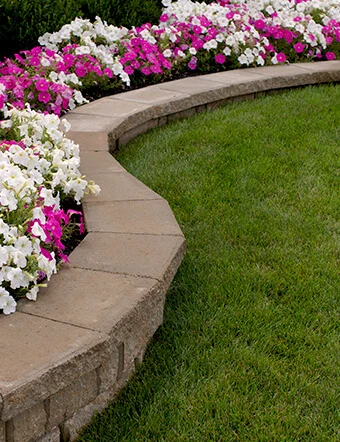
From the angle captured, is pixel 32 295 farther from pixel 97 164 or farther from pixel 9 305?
pixel 97 164

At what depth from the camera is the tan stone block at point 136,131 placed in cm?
459

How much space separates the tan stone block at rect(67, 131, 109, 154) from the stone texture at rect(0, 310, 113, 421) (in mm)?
1888

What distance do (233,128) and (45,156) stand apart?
1945mm

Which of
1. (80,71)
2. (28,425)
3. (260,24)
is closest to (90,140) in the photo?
(80,71)

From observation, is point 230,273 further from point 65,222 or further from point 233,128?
point 233,128

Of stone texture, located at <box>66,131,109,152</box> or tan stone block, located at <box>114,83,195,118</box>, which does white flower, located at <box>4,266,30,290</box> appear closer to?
stone texture, located at <box>66,131,109,152</box>

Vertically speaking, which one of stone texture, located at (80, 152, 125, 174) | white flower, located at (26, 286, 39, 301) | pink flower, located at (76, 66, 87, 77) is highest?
pink flower, located at (76, 66, 87, 77)

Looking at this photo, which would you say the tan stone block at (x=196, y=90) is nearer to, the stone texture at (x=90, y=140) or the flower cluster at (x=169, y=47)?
the flower cluster at (x=169, y=47)

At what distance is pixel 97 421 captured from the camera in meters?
2.23

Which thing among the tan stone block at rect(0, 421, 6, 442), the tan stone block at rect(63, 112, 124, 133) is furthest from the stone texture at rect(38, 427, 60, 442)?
the tan stone block at rect(63, 112, 124, 133)

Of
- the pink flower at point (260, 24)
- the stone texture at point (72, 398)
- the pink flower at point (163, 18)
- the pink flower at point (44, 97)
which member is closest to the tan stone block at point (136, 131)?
the pink flower at point (44, 97)

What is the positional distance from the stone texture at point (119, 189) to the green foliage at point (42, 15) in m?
2.76

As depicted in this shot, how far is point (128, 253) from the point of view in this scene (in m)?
2.68

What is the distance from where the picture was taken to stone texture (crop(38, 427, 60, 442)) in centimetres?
209
